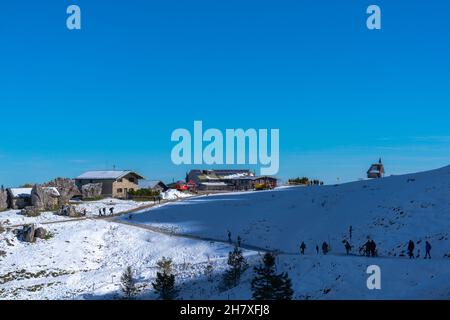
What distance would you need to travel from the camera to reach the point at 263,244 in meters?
49.5

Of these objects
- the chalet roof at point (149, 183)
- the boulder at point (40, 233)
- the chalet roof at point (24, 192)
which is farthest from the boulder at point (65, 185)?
the boulder at point (40, 233)

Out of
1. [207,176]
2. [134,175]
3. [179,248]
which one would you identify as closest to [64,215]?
[179,248]

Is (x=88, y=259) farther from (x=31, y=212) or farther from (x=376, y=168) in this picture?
(x=376, y=168)

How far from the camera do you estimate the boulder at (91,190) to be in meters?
88.2

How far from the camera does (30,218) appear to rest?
63.3 meters

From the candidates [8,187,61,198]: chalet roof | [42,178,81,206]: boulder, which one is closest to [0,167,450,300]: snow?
[8,187,61,198]: chalet roof

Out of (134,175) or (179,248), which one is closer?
(179,248)

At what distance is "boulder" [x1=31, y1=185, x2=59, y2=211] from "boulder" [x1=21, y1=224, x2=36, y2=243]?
675 inches

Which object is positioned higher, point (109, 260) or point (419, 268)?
point (419, 268)

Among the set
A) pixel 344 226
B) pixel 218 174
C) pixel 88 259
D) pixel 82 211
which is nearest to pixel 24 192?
pixel 82 211

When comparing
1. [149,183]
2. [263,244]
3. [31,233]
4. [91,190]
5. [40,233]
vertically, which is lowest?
[263,244]

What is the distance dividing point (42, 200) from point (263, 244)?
1473 inches
